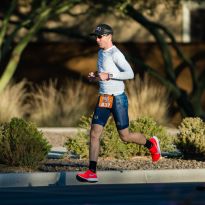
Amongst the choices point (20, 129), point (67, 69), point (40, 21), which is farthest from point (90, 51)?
point (20, 129)

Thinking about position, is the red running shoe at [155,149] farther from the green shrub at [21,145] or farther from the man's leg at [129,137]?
the green shrub at [21,145]

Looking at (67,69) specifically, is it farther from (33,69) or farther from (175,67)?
(175,67)

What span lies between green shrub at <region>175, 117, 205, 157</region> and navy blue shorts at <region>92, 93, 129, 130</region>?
2.94m

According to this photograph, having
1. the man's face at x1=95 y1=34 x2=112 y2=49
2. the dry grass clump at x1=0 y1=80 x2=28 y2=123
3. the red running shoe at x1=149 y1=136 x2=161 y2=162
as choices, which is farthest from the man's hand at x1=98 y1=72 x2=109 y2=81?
the dry grass clump at x1=0 y1=80 x2=28 y2=123

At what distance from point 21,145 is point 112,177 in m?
1.62

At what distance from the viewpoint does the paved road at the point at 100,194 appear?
10867 mm

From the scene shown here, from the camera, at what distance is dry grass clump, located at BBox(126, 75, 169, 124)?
24.1m

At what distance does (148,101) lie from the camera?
82.1 feet

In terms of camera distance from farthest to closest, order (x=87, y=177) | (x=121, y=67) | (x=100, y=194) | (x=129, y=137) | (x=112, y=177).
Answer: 1. (x=112, y=177)
2. (x=129, y=137)
3. (x=121, y=67)
4. (x=87, y=177)
5. (x=100, y=194)

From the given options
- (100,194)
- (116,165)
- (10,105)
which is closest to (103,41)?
(100,194)

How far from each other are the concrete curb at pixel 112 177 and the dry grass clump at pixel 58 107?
11205 millimetres

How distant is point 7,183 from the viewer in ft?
42.7

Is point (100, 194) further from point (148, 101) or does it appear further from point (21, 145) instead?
point (148, 101)

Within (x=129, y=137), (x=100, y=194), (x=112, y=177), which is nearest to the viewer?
(x=100, y=194)
